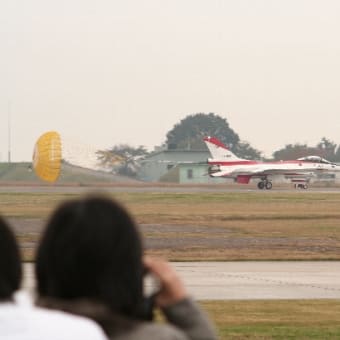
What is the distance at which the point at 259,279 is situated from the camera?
2352 cm

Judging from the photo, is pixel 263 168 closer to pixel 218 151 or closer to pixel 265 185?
pixel 265 185

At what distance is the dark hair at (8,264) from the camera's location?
3234mm

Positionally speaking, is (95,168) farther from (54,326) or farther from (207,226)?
(54,326)

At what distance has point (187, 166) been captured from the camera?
500 feet

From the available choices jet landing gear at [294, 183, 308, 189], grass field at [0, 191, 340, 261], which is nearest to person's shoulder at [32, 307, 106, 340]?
grass field at [0, 191, 340, 261]

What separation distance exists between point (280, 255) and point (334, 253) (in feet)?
5.64

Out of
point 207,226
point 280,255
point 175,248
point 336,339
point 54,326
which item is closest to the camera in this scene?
point 54,326

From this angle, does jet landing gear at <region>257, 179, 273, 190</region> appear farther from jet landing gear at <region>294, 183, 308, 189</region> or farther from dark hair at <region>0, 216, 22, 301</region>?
dark hair at <region>0, 216, 22, 301</region>

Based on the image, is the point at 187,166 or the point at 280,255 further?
the point at 187,166

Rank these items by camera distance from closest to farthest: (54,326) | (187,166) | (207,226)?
(54,326), (207,226), (187,166)

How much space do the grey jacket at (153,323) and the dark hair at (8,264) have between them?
0.33 ft

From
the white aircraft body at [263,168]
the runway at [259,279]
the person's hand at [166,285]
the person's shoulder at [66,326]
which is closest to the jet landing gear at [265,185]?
the white aircraft body at [263,168]

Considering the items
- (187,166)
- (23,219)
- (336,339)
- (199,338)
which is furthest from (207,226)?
(187,166)

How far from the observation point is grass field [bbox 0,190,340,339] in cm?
1619
